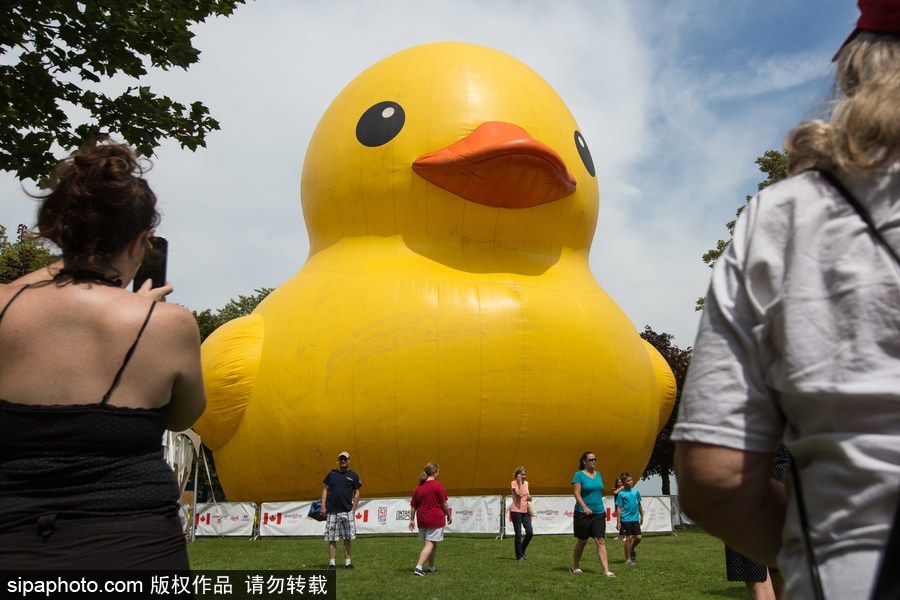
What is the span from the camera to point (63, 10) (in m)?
5.86

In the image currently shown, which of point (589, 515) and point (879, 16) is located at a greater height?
point (879, 16)

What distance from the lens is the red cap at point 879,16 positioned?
1238 millimetres

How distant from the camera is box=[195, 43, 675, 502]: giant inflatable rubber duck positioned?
12.0 meters

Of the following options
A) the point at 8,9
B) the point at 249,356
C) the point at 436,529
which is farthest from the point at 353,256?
the point at 8,9

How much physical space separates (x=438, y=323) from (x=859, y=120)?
11.0 metres

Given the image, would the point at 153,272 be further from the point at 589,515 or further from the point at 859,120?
the point at 589,515

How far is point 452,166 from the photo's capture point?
12328 mm

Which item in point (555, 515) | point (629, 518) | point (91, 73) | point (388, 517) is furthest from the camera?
point (555, 515)

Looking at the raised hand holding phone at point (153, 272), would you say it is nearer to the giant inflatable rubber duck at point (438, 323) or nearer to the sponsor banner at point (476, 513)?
the giant inflatable rubber duck at point (438, 323)

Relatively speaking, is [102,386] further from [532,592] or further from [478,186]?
[478,186]

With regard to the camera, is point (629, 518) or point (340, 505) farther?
point (629, 518)

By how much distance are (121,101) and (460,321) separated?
6716 mm

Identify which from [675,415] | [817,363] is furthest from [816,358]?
[675,415]

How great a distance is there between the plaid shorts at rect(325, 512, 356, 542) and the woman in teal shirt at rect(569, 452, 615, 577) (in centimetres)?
264
